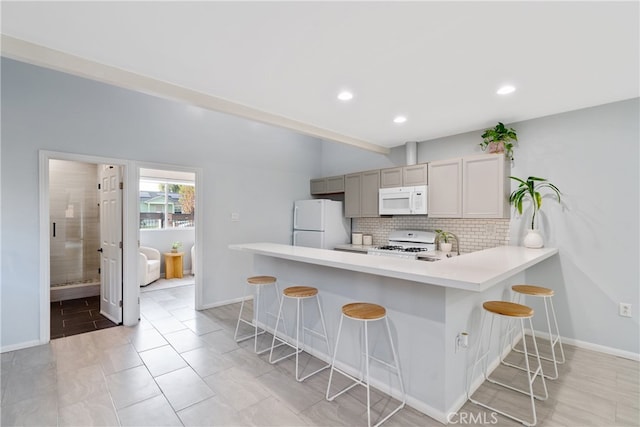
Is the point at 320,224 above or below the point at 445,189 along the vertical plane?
below

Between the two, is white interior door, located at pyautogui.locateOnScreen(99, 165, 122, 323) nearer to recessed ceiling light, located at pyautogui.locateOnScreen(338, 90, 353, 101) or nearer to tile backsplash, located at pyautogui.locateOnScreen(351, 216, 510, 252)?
recessed ceiling light, located at pyautogui.locateOnScreen(338, 90, 353, 101)

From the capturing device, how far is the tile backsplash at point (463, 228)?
3.73 metres

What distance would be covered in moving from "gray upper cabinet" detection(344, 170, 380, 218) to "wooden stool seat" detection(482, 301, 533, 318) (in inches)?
103

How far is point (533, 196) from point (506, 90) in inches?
51.2

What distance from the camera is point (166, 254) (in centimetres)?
636

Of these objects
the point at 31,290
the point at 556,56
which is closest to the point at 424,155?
the point at 556,56

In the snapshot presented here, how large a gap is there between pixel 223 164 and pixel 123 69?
90.6 inches

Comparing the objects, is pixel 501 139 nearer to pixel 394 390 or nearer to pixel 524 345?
pixel 524 345

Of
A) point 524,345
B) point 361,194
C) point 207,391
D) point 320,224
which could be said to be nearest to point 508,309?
point 524,345

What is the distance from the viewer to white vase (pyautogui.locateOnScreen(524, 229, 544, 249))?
10.5 ft

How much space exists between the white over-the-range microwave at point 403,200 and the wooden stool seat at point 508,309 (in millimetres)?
1997

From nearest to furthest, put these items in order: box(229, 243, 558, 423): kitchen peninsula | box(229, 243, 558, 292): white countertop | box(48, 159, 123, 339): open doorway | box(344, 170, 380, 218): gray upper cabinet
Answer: box(229, 243, 558, 292): white countertop → box(229, 243, 558, 423): kitchen peninsula → box(48, 159, 123, 339): open doorway → box(344, 170, 380, 218): gray upper cabinet

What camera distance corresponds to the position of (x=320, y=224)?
197 inches

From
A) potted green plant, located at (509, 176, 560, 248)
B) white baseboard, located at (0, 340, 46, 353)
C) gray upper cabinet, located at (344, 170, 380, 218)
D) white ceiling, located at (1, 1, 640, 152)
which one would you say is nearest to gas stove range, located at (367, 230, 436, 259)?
gray upper cabinet, located at (344, 170, 380, 218)
